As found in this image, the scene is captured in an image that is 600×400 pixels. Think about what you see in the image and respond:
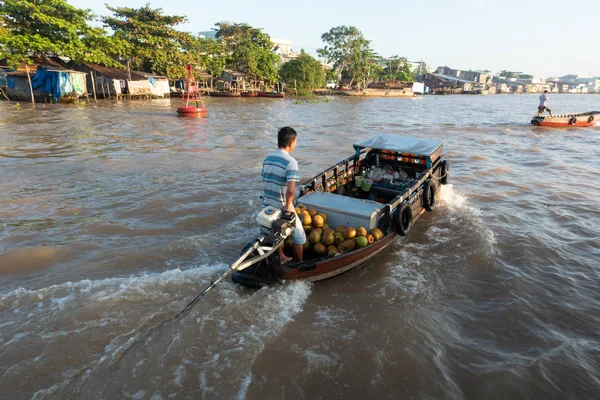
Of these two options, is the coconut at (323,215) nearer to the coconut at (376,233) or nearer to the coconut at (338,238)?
the coconut at (338,238)

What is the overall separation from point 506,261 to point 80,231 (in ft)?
26.6

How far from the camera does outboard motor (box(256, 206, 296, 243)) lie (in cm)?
466

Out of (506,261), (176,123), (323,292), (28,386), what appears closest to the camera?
(28,386)

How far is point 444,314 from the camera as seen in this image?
196 inches

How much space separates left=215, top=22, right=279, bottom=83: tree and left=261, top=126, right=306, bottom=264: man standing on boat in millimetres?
47293

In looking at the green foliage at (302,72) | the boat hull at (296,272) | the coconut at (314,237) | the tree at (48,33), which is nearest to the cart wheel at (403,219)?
the boat hull at (296,272)

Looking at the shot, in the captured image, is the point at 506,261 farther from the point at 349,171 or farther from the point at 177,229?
the point at 177,229

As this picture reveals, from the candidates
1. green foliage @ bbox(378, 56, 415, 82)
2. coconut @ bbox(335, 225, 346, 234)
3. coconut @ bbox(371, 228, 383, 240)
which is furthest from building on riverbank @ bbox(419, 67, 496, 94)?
coconut @ bbox(335, 225, 346, 234)

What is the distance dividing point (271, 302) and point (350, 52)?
224 ft

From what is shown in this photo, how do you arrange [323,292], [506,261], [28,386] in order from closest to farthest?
[28,386] → [323,292] → [506,261]

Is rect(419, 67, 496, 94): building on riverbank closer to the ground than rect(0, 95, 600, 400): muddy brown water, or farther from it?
farther from it

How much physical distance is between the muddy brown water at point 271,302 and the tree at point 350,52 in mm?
60234

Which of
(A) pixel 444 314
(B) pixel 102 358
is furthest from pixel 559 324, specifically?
(B) pixel 102 358

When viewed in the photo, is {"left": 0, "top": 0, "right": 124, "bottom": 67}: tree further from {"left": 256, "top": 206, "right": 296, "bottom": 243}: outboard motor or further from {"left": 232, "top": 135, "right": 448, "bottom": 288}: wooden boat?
{"left": 256, "top": 206, "right": 296, "bottom": 243}: outboard motor
